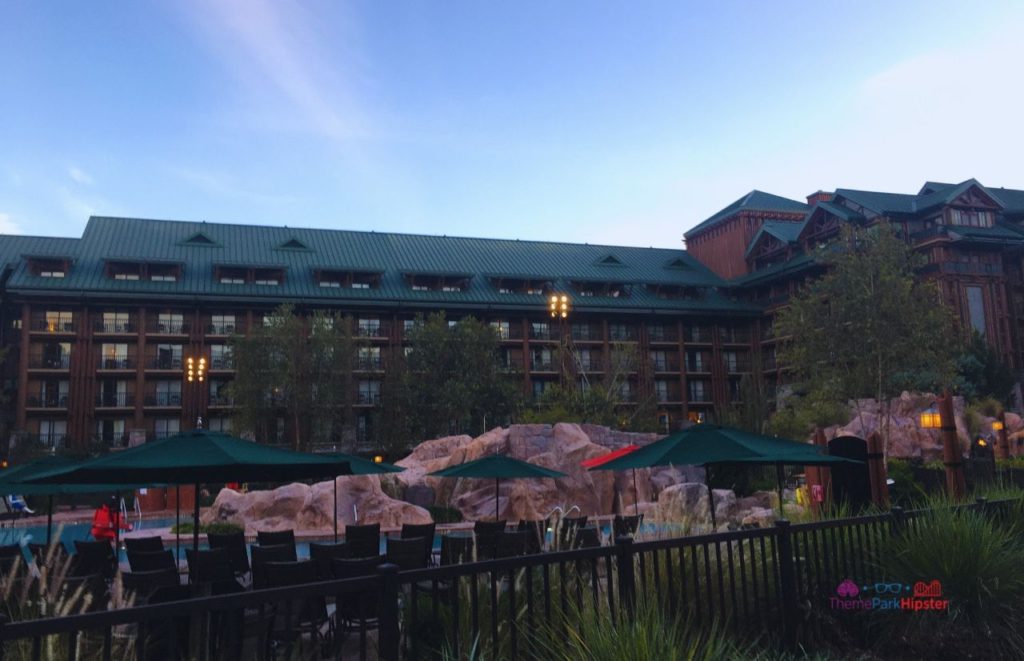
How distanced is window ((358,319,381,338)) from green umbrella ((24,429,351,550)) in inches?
1906

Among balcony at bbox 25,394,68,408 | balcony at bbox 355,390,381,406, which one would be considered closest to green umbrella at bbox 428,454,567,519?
balcony at bbox 355,390,381,406

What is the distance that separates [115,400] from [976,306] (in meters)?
58.8

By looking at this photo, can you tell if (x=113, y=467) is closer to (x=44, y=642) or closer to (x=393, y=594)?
(x=44, y=642)

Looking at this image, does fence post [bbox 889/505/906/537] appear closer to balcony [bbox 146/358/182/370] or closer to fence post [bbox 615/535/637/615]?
fence post [bbox 615/535/637/615]

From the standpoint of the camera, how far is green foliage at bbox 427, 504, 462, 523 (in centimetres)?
2750

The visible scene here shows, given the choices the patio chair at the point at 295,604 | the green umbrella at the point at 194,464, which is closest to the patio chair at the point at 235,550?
the green umbrella at the point at 194,464

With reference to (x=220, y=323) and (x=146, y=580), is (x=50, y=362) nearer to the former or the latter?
(x=220, y=323)

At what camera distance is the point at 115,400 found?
5394cm

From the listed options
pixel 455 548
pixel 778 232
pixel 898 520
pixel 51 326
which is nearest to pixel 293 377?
pixel 51 326

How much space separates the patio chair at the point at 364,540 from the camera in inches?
505

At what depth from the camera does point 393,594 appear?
180 inches

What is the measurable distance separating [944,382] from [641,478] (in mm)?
12218

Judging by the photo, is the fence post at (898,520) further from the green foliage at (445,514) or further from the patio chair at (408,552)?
the green foliage at (445,514)

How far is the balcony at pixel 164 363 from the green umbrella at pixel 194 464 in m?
47.9
